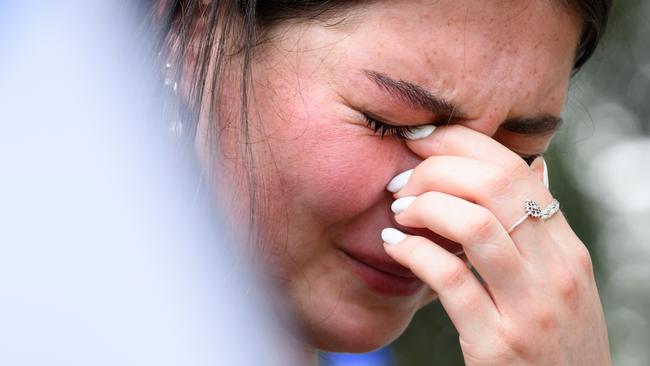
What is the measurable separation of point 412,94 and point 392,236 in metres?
0.35

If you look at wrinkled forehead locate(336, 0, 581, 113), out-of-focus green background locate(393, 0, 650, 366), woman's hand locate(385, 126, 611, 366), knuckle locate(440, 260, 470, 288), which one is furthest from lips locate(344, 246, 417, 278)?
out-of-focus green background locate(393, 0, 650, 366)

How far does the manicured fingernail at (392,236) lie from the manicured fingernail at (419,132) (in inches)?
9.1

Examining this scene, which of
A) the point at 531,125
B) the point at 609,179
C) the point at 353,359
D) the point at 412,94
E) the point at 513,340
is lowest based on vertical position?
the point at 609,179

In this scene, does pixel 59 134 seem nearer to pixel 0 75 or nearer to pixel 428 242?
pixel 0 75

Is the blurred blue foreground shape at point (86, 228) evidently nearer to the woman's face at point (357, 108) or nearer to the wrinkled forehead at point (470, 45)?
the woman's face at point (357, 108)

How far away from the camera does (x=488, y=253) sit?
2018mm

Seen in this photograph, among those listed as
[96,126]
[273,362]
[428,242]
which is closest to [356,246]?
[428,242]

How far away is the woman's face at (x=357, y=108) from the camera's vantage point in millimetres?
1994

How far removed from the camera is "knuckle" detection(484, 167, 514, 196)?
2.05 meters

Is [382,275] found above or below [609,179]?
above

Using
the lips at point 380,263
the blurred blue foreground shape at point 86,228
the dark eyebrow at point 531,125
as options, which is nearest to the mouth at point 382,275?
the lips at point 380,263

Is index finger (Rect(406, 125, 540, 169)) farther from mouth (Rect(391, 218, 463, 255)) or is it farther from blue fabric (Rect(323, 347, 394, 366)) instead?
blue fabric (Rect(323, 347, 394, 366))

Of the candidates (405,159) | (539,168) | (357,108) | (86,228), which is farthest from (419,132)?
(86,228)

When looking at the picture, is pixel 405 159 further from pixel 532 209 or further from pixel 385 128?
pixel 532 209
